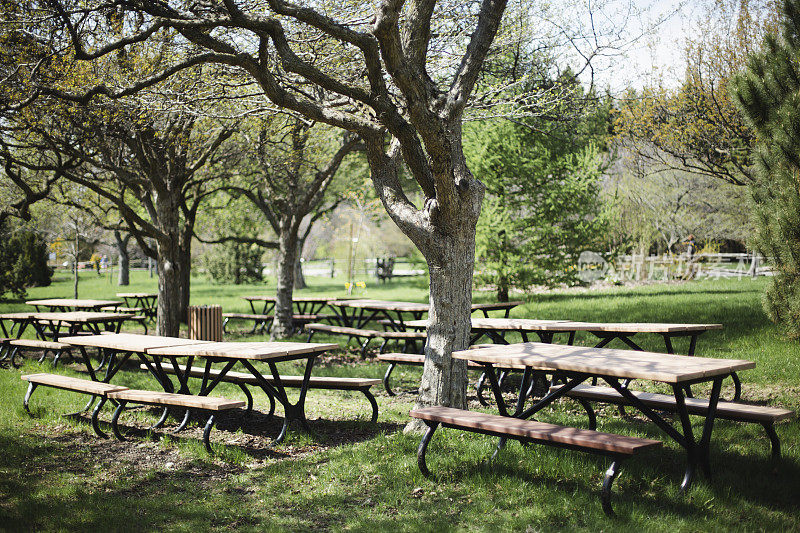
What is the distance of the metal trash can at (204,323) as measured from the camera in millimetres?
11508

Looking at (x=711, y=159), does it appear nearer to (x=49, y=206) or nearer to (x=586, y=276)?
(x=586, y=276)

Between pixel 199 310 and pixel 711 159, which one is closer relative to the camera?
pixel 199 310

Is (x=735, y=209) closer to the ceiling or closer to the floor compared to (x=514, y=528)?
closer to the ceiling

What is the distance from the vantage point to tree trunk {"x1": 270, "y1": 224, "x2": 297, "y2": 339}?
13.7 meters

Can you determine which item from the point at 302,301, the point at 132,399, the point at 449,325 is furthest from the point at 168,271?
the point at 449,325

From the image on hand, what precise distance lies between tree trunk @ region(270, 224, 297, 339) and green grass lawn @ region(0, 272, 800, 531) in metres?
6.30

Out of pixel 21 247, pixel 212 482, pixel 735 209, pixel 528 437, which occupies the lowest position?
pixel 212 482

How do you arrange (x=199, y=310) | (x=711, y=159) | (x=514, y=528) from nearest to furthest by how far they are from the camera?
(x=514, y=528), (x=199, y=310), (x=711, y=159)

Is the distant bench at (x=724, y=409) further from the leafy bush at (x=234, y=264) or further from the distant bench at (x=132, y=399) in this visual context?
the leafy bush at (x=234, y=264)

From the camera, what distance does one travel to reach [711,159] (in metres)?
15.3

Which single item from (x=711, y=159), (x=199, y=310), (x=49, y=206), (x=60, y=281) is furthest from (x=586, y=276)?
(x=60, y=281)

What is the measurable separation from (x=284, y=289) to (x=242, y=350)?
7.80m

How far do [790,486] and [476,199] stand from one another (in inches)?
131

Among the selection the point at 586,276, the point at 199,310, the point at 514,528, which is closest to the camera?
the point at 514,528
